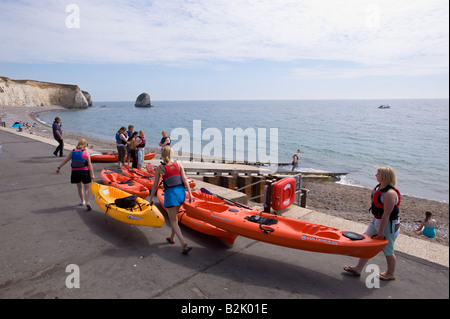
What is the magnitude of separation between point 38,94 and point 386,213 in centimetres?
13520

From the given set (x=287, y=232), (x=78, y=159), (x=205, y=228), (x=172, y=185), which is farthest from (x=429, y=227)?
(x=78, y=159)

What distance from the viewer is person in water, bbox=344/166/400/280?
4.05 metres

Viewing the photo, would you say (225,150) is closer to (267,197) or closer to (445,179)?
(445,179)

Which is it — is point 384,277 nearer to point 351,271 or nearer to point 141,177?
point 351,271

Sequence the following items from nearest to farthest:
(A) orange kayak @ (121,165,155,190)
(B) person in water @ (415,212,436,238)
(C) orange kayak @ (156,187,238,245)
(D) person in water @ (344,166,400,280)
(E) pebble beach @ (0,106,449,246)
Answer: (D) person in water @ (344,166,400,280) < (C) orange kayak @ (156,187,238,245) < (A) orange kayak @ (121,165,155,190) < (B) person in water @ (415,212,436,238) < (E) pebble beach @ (0,106,449,246)

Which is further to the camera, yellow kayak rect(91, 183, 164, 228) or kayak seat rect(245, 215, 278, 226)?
yellow kayak rect(91, 183, 164, 228)

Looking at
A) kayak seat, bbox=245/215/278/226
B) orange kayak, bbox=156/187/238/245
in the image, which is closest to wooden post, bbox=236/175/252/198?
orange kayak, bbox=156/187/238/245

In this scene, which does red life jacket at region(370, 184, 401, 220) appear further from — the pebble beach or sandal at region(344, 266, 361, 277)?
the pebble beach

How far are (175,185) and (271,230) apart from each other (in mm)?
1970

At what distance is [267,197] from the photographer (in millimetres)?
7750

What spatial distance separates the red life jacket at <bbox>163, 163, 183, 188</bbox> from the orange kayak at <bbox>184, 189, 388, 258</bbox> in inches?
40.2

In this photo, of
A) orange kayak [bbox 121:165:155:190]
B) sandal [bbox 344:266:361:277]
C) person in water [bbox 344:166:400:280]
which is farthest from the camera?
orange kayak [bbox 121:165:155:190]

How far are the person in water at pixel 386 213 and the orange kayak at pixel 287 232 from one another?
0.16m

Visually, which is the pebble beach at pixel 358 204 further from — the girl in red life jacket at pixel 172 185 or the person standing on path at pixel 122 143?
the girl in red life jacket at pixel 172 185
